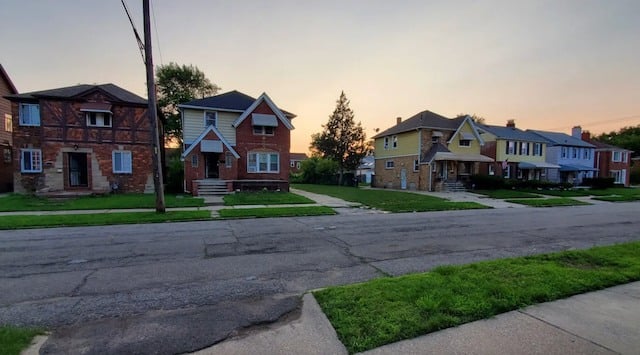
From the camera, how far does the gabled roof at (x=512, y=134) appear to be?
35.0 metres

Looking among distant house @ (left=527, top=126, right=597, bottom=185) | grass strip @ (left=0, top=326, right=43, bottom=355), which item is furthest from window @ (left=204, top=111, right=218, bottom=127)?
distant house @ (left=527, top=126, right=597, bottom=185)

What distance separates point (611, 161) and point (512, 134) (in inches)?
857

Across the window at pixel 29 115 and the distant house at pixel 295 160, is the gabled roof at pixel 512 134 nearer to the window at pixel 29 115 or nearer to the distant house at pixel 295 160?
the window at pixel 29 115

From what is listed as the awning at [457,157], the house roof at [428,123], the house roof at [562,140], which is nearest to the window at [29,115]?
the house roof at [428,123]

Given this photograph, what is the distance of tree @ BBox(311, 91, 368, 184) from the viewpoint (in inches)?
1656

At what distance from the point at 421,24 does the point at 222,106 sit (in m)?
16.2

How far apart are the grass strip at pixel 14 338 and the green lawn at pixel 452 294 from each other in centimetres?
314

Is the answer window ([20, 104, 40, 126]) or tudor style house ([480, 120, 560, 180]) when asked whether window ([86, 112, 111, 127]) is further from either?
tudor style house ([480, 120, 560, 180])

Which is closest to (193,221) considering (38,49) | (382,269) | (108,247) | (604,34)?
(108,247)

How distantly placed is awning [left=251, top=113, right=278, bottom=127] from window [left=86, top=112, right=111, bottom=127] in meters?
10.2

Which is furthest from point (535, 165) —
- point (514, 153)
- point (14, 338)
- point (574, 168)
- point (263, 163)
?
point (14, 338)

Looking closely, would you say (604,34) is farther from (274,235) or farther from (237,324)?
(237,324)

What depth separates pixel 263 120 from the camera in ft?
79.3

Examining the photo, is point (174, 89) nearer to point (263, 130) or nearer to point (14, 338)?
point (263, 130)
